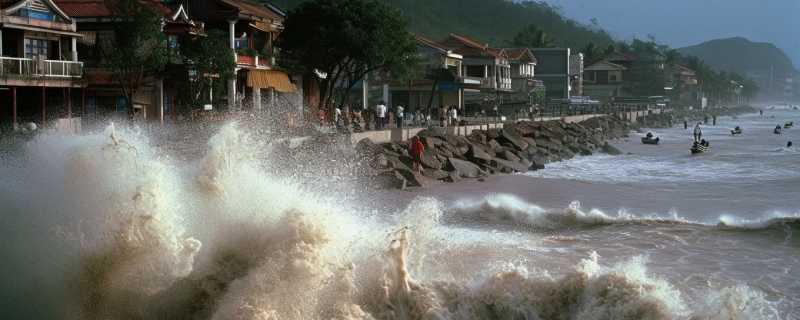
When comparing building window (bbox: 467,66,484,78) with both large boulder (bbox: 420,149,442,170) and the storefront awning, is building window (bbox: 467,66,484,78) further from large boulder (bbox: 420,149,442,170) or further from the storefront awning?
large boulder (bbox: 420,149,442,170)

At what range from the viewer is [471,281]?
11570 mm

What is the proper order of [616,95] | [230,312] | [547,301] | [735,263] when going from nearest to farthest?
[230,312]
[547,301]
[735,263]
[616,95]

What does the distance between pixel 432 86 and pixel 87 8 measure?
3170 cm

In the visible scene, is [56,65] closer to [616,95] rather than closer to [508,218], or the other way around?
[508,218]

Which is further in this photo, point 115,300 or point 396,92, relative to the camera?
point 396,92

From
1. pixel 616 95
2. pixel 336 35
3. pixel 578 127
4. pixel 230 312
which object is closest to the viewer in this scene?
pixel 230 312

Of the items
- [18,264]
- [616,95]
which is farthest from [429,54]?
[616,95]

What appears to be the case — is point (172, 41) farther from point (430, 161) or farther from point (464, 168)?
point (464, 168)

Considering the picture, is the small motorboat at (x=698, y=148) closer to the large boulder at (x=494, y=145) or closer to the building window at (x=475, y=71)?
the large boulder at (x=494, y=145)

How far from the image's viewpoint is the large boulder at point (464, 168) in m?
31.4

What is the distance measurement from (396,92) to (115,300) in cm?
5669

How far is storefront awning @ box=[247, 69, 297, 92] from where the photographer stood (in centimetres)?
4259

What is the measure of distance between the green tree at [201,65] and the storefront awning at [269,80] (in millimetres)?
6043

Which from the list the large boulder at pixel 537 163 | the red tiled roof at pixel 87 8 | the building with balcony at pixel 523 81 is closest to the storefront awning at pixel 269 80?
the red tiled roof at pixel 87 8
